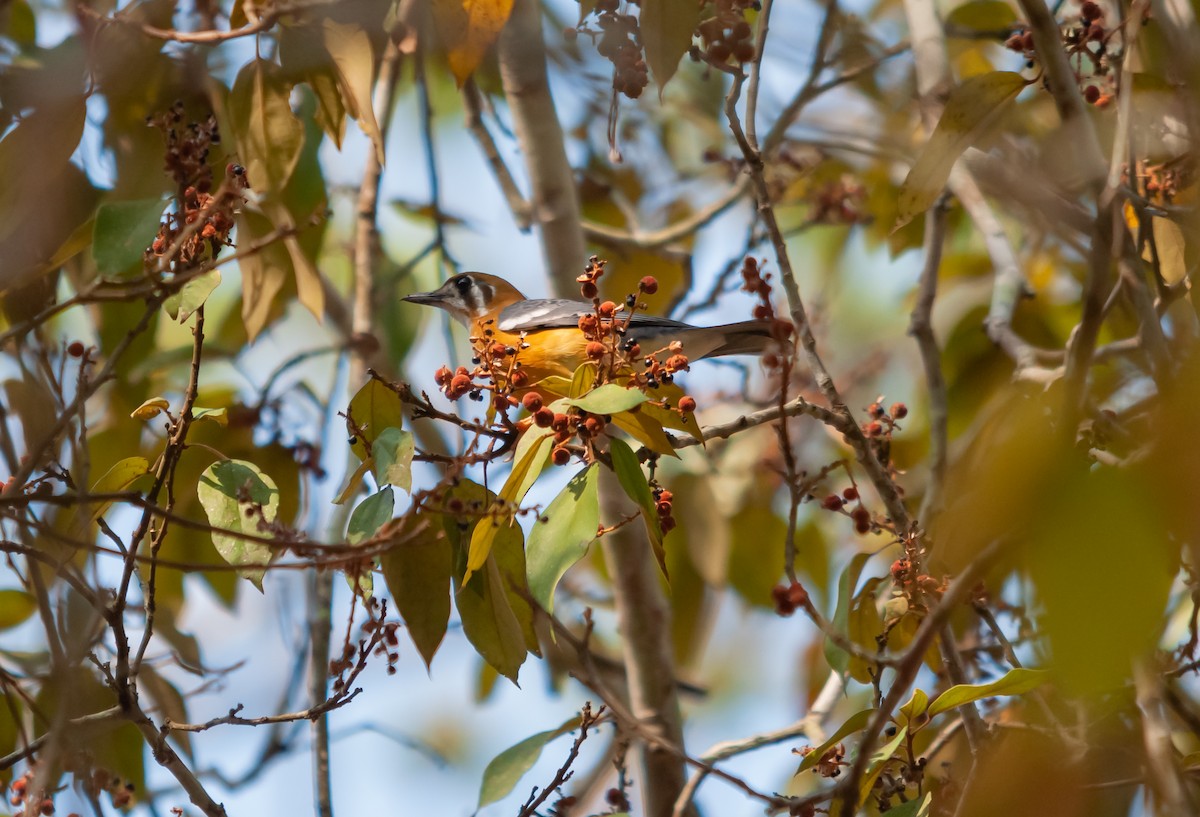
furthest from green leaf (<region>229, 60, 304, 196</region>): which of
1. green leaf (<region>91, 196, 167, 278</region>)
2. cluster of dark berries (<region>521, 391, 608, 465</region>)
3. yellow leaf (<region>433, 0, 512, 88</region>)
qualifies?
cluster of dark berries (<region>521, 391, 608, 465</region>)

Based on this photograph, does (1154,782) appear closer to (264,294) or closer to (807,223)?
(264,294)

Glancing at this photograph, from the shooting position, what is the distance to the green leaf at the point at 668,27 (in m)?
2.79

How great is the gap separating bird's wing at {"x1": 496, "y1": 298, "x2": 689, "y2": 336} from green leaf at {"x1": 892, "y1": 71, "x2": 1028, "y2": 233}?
162 cm

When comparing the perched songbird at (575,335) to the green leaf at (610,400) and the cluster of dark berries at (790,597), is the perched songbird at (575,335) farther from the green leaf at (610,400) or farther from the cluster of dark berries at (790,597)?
the green leaf at (610,400)

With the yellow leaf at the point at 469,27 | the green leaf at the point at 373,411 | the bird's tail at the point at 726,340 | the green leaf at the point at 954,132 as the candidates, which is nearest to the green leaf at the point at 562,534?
the green leaf at the point at 373,411

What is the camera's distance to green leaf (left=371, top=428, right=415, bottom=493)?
235 centimetres

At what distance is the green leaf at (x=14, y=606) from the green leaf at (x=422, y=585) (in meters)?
2.22

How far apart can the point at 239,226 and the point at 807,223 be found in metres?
3.07

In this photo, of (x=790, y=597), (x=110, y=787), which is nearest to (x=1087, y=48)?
(x=790, y=597)

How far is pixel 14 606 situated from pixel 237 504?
215 centimetres

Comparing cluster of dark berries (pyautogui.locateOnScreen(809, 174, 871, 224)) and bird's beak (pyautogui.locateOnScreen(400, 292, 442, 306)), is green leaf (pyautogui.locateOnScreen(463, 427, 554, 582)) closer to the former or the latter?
bird's beak (pyautogui.locateOnScreen(400, 292, 442, 306))

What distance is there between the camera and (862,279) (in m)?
9.27

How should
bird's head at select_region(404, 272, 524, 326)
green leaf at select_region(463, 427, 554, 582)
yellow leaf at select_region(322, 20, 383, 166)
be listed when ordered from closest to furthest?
green leaf at select_region(463, 427, 554, 582) → yellow leaf at select_region(322, 20, 383, 166) → bird's head at select_region(404, 272, 524, 326)

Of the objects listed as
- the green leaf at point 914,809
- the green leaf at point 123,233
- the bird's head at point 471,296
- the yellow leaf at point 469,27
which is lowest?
the green leaf at point 914,809
